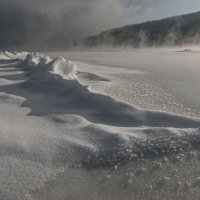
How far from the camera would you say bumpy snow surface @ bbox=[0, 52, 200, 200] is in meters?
1.94

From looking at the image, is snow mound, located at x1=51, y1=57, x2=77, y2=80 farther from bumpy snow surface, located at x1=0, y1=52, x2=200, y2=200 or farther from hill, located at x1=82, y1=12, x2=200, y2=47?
hill, located at x1=82, y1=12, x2=200, y2=47

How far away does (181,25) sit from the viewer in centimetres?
4650

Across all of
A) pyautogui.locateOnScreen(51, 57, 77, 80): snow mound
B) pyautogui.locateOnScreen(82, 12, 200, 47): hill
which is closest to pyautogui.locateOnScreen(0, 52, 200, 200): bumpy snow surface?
pyautogui.locateOnScreen(51, 57, 77, 80): snow mound

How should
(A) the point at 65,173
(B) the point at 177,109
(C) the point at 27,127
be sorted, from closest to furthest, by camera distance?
(A) the point at 65,173 < (C) the point at 27,127 < (B) the point at 177,109

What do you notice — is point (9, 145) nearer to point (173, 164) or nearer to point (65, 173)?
point (65, 173)

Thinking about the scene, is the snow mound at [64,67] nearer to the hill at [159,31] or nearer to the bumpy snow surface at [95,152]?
the bumpy snow surface at [95,152]

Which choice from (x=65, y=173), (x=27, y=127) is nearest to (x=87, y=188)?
(x=65, y=173)

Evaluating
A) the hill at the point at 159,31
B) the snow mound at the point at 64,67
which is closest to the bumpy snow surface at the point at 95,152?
the snow mound at the point at 64,67

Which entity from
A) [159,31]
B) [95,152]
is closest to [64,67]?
[95,152]

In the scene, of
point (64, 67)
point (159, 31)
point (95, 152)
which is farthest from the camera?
point (159, 31)

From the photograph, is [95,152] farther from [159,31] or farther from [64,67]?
[159,31]

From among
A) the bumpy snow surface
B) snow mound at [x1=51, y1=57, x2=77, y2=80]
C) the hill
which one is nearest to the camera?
the bumpy snow surface

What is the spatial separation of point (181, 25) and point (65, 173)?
154 feet

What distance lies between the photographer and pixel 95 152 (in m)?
2.32
